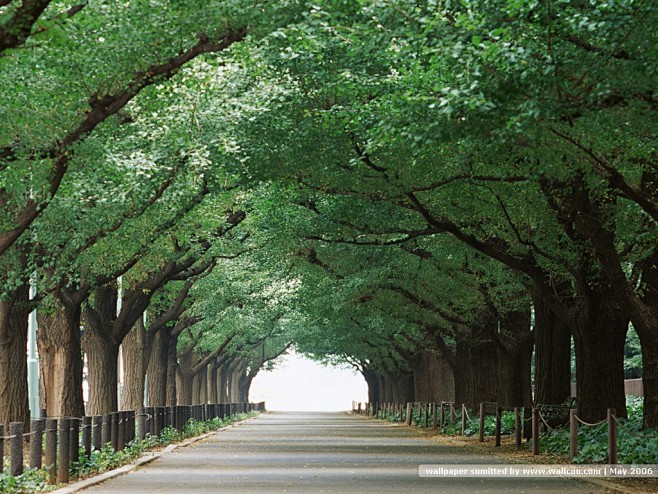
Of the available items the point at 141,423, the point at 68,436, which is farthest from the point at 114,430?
the point at 141,423

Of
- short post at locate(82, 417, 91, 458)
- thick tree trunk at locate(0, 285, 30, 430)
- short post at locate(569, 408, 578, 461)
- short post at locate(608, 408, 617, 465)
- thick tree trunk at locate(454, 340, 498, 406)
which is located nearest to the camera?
short post at locate(608, 408, 617, 465)

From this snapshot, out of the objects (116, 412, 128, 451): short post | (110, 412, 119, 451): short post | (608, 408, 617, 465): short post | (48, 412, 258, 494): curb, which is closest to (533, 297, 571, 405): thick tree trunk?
(48, 412, 258, 494): curb

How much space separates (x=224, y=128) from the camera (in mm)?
21703

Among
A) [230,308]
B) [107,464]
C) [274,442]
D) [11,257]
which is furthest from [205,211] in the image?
[230,308]

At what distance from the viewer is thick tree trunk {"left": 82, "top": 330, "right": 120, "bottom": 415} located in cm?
3250

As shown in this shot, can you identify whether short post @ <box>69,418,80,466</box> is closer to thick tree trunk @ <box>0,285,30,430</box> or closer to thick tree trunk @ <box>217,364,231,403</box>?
thick tree trunk @ <box>0,285,30,430</box>

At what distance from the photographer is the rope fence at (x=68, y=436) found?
55.5 ft

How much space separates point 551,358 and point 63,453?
15044 millimetres

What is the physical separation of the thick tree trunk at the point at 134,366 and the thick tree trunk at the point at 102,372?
6.31 metres

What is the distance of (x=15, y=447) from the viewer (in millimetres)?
16891

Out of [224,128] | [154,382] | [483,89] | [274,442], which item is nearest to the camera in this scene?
[483,89]

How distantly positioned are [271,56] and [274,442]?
1969 centimetres

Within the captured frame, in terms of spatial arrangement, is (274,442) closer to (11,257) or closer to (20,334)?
(20,334)

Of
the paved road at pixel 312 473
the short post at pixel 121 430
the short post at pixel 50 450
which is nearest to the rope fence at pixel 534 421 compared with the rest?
the paved road at pixel 312 473
